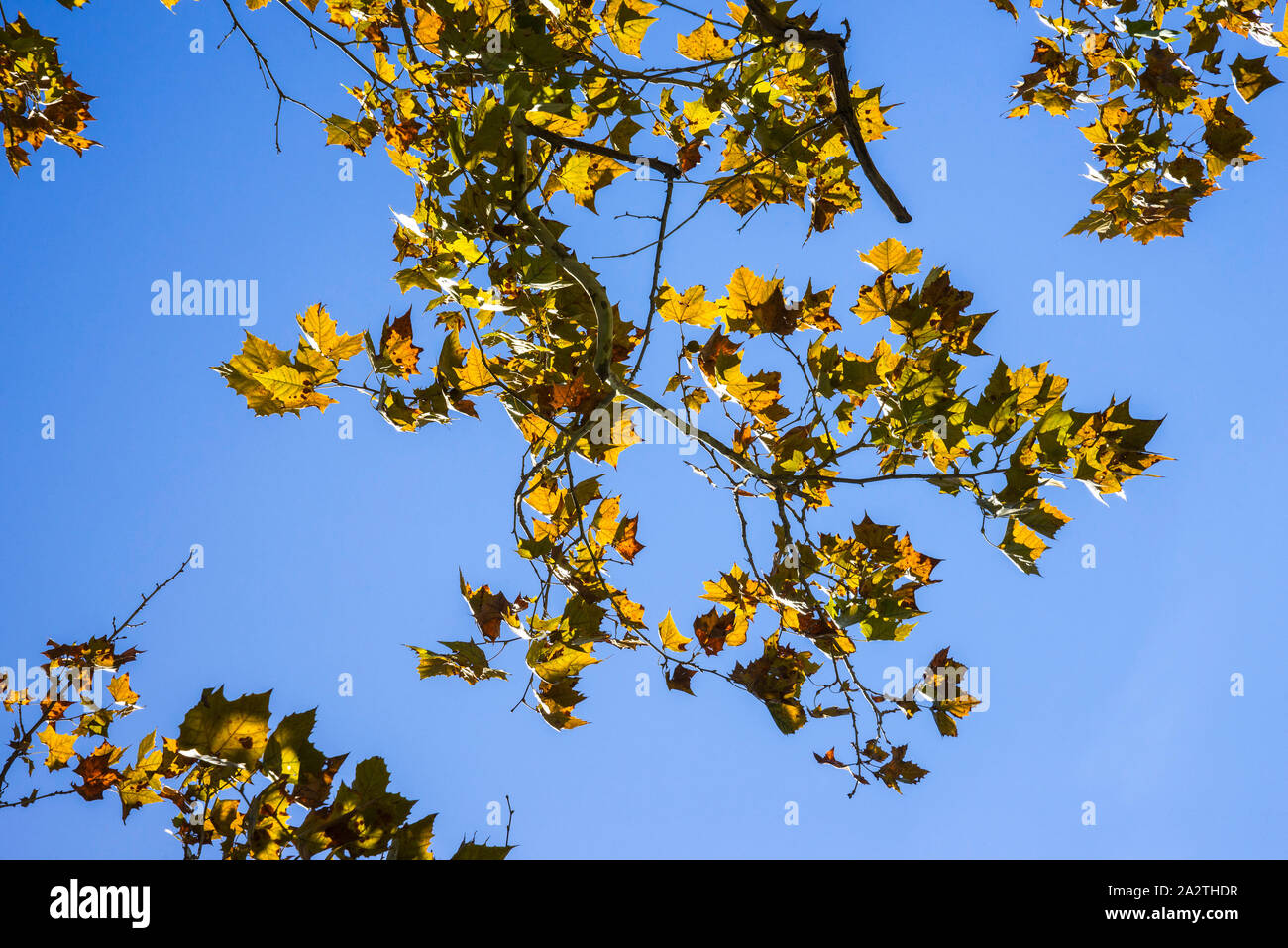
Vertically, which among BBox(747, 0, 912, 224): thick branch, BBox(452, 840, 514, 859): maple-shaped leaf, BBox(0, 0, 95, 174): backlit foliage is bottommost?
BBox(452, 840, 514, 859): maple-shaped leaf

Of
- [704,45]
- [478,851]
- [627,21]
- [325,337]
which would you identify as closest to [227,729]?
[478,851]

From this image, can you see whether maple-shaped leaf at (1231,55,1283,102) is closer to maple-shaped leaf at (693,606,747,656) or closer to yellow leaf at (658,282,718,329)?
yellow leaf at (658,282,718,329)

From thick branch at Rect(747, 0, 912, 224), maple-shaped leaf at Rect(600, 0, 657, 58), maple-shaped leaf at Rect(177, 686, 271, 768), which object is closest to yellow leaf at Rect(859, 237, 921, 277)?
thick branch at Rect(747, 0, 912, 224)

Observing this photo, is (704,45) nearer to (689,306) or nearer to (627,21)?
(627,21)

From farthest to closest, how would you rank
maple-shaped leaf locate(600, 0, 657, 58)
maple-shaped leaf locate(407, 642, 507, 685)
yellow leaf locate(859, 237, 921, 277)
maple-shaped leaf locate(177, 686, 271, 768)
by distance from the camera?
maple-shaped leaf locate(600, 0, 657, 58)
yellow leaf locate(859, 237, 921, 277)
maple-shaped leaf locate(407, 642, 507, 685)
maple-shaped leaf locate(177, 686, 271, 768)

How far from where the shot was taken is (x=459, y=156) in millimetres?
1452

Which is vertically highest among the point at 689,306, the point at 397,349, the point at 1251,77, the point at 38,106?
the point at 38,106

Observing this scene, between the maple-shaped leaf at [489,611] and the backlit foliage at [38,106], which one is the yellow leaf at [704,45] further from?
the backlit foliage at [38,106]

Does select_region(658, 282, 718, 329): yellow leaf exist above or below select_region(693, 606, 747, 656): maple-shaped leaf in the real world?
above

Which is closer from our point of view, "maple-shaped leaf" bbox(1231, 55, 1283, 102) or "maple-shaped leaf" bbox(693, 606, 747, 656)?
"maple-shaped leaf" bbox(693, 606, 747, 656)

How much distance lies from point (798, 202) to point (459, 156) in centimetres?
152

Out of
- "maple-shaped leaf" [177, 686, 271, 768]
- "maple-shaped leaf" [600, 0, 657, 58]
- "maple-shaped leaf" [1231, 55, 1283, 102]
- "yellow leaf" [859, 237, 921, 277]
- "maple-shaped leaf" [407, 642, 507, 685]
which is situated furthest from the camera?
"maple-shaped leaf" [1231, 55, 1283, 102]

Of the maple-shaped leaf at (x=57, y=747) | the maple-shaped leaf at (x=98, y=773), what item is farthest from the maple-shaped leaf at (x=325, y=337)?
the maple-shaped leaf at (x=57, y=747)
